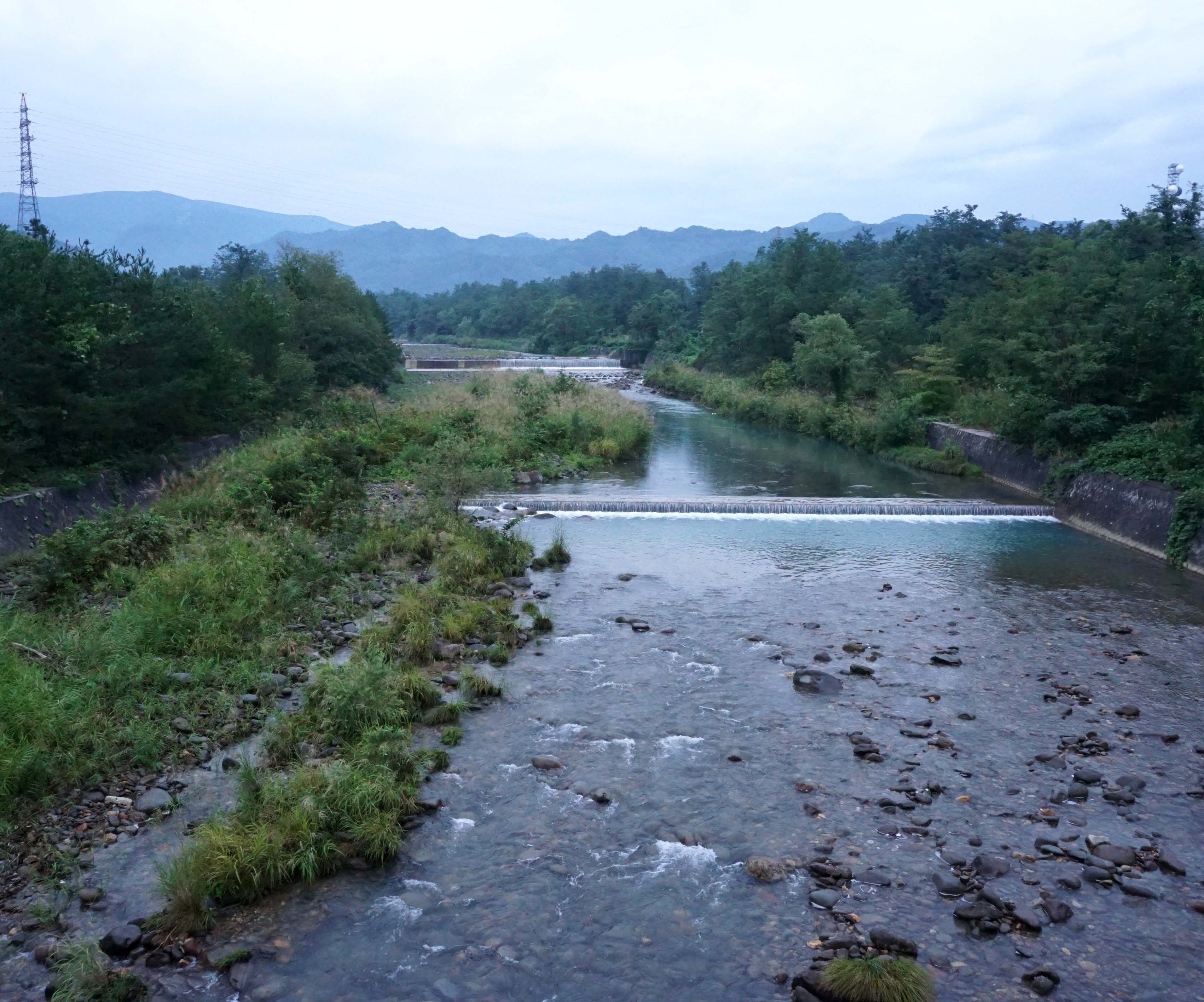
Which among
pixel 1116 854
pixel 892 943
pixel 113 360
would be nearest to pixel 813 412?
pixel 113 360

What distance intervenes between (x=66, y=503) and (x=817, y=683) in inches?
486

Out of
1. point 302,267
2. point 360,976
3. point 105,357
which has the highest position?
point 302,267

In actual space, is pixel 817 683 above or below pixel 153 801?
above

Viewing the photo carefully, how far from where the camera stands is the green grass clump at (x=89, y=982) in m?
5.15

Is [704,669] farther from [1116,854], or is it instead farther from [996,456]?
[996,456]

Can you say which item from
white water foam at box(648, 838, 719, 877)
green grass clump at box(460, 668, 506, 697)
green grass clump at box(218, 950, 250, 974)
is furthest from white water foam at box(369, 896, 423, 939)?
green grass clump at box(460, 668, 506, 697)

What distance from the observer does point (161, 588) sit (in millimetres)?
10508

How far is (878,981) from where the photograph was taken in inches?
211

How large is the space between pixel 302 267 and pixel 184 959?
1321 inches

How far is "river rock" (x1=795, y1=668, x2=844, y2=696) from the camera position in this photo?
10102 mm

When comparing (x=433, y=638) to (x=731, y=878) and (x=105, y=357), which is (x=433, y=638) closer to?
(x=731, y=878)

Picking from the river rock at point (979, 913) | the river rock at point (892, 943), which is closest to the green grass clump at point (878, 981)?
the river rock at point (892, 943)

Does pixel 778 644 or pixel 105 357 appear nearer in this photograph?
pixel 778 644

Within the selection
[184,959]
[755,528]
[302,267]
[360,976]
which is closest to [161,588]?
[184,959]
